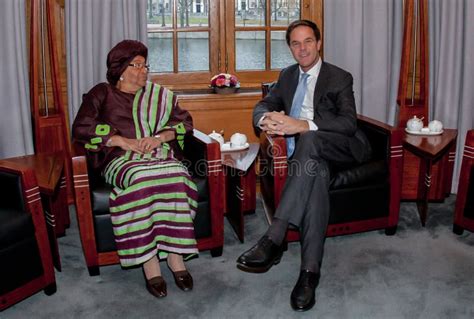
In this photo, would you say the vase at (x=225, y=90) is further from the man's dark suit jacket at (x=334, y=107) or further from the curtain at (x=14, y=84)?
the curtain at (x=14, y=84)

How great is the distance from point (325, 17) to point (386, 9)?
1.32 ft

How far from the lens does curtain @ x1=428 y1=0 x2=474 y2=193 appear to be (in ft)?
12.8

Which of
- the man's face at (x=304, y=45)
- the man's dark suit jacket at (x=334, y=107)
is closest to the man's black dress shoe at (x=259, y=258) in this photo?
the man's dark suit jacket at (x=334, y=107)

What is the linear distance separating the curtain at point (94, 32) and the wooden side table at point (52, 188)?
1.91 feet

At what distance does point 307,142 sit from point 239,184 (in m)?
0.49

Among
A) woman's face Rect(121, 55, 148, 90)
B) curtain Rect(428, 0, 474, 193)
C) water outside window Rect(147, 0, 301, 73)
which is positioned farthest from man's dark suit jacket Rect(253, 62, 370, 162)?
curtain Rect(428, 0, 474, 193)

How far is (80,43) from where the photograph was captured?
3621 mm

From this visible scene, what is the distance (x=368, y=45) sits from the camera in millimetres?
3996

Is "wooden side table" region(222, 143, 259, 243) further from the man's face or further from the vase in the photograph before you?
the man's face

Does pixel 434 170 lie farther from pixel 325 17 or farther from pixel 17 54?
pixel 17 54

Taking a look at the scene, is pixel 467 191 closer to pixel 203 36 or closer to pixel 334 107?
pixel 334 107

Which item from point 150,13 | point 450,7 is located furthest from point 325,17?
point 150,13

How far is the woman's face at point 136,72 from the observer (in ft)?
9.80

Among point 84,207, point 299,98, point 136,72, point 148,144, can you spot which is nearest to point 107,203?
point 84,207
